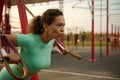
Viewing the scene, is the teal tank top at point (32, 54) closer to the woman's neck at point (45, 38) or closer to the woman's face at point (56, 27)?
the woman's neck at point (45, 38)

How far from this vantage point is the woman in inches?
92.7

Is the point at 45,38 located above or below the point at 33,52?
above

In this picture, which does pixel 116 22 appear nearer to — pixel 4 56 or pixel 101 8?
pixel 101 8

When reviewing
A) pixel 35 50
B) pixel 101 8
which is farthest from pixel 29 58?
pixel 101 8

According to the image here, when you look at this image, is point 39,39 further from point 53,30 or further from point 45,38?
point 53,30

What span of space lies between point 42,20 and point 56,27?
0.17m

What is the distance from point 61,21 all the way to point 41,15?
0.21m

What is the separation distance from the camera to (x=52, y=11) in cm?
243

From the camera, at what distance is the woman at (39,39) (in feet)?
7.72

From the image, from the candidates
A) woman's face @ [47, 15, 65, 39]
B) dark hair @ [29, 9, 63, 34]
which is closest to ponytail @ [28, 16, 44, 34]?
dark hair @ [29, 9, 63, 34]

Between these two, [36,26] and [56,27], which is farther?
[36,26]

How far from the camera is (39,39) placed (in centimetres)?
247

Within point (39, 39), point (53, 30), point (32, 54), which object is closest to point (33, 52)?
point (32, 54)

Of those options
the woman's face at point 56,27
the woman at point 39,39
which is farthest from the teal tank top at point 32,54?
the woman's face at point 56,27
